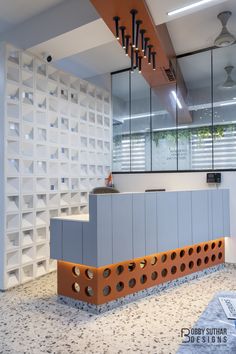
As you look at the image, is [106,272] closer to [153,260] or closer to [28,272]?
Answer: [153,260]

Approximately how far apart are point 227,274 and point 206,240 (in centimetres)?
58

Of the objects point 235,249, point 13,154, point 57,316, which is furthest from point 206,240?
point 13,154

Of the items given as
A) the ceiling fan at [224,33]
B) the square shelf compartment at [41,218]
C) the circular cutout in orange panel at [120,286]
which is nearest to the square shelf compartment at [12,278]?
the square shelf compartment at [41,218]

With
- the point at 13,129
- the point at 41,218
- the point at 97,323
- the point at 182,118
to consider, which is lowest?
the point at 97,323

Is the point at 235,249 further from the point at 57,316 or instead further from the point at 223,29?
the point at 223,29

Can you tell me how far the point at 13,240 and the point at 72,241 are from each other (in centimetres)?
115

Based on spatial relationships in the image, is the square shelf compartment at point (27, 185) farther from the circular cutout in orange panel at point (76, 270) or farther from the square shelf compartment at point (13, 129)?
the circular cutout in orange panel at point (76, 270)

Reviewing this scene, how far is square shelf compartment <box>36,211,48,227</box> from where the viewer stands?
13.9ft

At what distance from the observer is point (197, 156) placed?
5094 mm

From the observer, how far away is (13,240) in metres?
3.88

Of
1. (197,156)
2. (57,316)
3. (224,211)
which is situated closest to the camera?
(57,316)

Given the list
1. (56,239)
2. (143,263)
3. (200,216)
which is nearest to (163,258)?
(143,263)

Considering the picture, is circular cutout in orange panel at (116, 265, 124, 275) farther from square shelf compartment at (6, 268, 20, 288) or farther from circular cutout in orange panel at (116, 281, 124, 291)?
square shelf compartment at (6, 268, 20, 288)

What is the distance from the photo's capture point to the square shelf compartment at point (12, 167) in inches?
149
